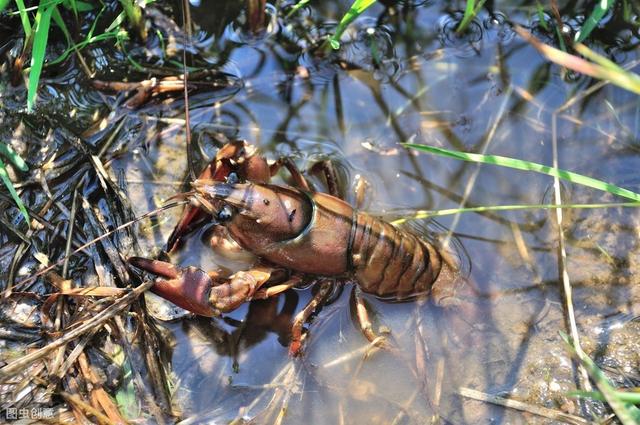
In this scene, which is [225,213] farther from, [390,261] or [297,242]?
[390,261]

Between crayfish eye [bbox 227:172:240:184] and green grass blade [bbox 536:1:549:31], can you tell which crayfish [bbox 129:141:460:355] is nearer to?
crayfish eye [bbox 227:172:240:184]

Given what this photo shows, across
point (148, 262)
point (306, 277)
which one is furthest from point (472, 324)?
point (148, 262)

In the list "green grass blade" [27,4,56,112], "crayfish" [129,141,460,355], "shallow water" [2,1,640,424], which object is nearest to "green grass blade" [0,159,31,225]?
"green grass blade" [27,4,56,112]

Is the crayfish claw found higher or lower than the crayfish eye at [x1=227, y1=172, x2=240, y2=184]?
lower

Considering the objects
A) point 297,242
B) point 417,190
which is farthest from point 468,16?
point 297,242

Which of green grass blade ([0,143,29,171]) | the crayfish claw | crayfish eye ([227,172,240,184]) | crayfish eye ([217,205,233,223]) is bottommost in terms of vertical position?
the crayfish claw

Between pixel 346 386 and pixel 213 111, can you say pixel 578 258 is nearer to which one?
pixel 346 386
